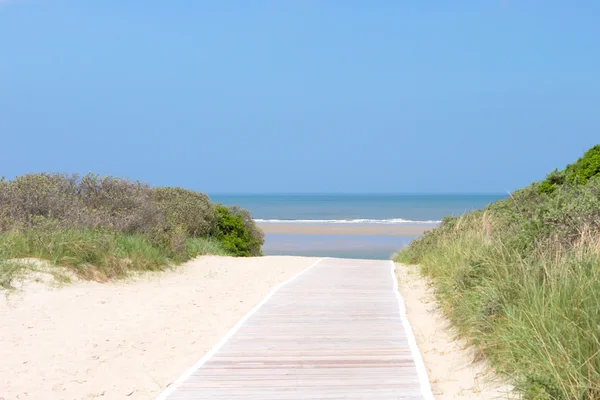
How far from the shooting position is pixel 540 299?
604 centimetres

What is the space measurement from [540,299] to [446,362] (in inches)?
65.0

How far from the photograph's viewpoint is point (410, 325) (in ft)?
29.9

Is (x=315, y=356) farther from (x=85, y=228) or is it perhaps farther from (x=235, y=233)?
(x=235, y=233)

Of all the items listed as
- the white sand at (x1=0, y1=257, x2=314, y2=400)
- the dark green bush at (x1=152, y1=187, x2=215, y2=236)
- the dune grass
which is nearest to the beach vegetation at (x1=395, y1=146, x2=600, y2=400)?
the white sand at (x1=0, y1=257, x2=314, y2=400)

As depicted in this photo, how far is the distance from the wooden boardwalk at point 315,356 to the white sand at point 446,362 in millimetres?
215

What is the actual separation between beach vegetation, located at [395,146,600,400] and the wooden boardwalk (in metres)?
0.80

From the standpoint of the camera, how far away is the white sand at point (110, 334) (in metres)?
6.91

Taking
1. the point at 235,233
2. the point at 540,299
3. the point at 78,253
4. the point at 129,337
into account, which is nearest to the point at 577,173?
the point at 540,299

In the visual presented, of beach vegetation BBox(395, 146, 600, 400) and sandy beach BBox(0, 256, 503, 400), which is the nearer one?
beach vegetation BBox(395, 146, 600, 400)

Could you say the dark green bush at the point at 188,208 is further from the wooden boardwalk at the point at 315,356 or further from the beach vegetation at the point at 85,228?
the wooden boardwalk at the point at 315,356

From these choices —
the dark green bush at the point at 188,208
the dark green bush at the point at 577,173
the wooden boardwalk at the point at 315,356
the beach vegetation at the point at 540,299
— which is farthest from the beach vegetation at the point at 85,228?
the dark green bush at the point at 577,173

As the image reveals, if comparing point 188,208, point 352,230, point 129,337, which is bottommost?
point 129,337

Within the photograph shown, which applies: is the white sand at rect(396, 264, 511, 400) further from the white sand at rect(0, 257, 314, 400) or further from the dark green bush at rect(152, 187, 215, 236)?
the dark green bush at rect(152, 187, 215, 236)

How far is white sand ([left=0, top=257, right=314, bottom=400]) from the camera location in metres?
6.91
